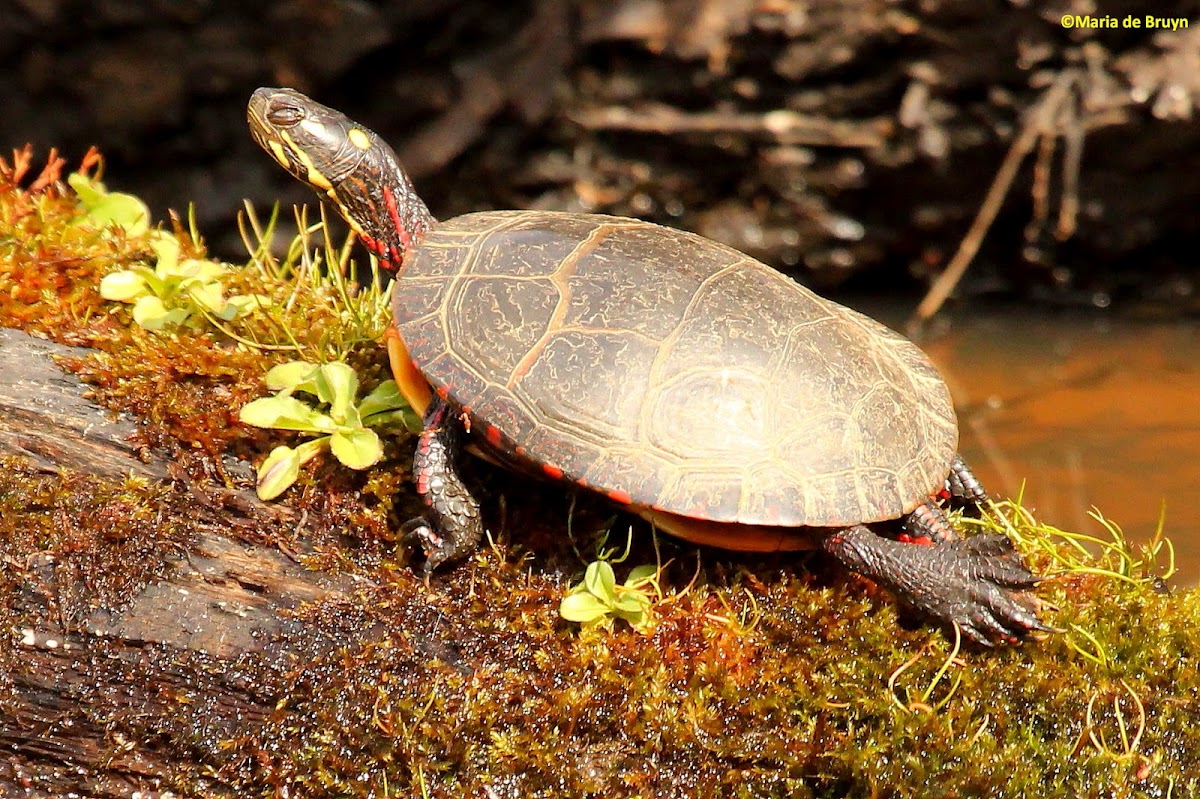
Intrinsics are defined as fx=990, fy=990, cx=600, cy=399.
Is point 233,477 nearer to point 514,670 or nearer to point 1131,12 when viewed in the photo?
point 514,670

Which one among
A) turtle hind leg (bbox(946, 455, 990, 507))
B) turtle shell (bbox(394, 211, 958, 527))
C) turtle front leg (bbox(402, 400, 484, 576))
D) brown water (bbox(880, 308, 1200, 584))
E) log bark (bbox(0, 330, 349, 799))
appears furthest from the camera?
brown water (bbox(880, 308, 1200, 584))

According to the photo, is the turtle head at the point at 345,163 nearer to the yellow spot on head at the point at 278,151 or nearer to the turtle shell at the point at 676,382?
the yellow spot on head at the point at 278,151

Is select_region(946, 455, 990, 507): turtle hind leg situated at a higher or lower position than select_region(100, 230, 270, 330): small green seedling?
lower

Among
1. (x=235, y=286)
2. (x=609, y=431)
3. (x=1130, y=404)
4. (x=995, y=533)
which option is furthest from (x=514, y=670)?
(x=1130, y=404)

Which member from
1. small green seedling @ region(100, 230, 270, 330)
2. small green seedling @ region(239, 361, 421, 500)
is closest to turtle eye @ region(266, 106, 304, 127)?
small green seedling @ region(100, 230, 270, 330)

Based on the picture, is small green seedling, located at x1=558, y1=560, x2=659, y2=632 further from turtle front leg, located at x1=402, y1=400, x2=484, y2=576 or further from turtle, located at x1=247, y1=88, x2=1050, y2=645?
turtle front leg, located at x1=402, y1=400, x2=484, y2=576

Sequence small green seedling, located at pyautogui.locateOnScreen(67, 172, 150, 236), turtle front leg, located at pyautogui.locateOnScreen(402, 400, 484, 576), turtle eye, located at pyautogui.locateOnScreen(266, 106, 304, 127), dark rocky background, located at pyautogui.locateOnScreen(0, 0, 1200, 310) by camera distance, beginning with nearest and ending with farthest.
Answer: turtle front leg, located at pyautogui.locateOnScreen(402, 400, 484, 576) → turtle eye, located at pyautogui.locateOnScreen(266, 106, 304, 127) → small green seedling, located at pyautogui.locateOnScreen(67, 172, 150, 236) → dark rocky background, located at pyautogui.locateOnScreen(0, 0, 1200, 310)

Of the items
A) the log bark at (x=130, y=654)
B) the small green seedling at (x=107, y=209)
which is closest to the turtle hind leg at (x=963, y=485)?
the log bark at (x=130, y=654)
